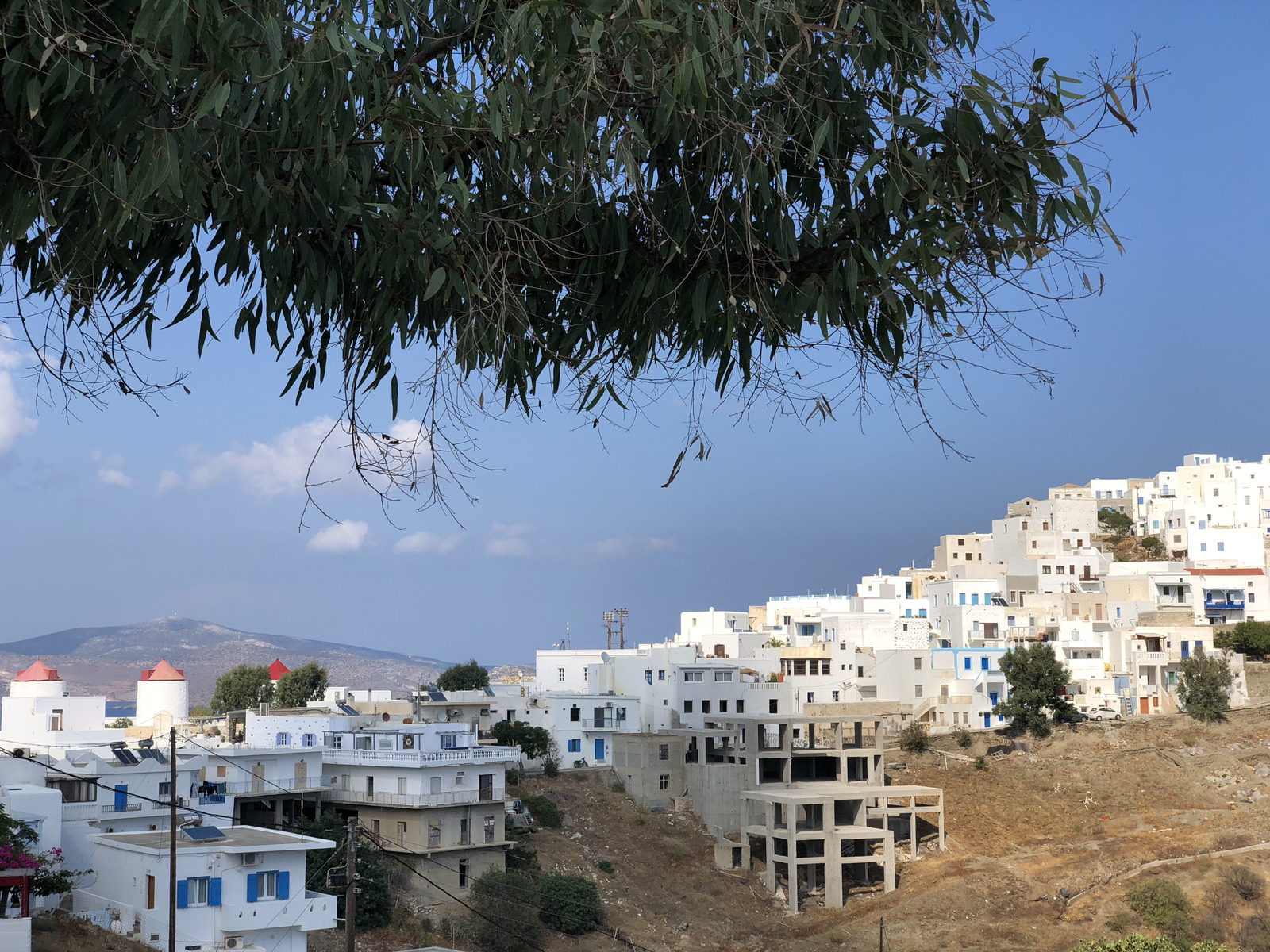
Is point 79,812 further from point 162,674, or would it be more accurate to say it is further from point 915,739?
point 915,739

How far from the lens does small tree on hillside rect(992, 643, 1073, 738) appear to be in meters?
59.2

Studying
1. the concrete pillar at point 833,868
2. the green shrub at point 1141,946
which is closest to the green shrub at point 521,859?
the concrete pillar at point 833,868

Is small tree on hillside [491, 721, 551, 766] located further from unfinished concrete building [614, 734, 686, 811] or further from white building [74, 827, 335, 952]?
white building [74, 827, 335, 952]

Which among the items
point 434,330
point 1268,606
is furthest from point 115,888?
point 1268,606

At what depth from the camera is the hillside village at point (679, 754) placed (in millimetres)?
32156

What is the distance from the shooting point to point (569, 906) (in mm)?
41688

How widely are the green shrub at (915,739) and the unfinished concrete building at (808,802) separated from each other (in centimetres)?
298

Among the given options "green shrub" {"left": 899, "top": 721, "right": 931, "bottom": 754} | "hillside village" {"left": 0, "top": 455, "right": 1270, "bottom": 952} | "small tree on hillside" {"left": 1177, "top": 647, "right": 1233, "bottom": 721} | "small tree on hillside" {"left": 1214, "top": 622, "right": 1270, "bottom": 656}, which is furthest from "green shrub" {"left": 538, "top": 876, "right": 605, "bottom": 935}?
"small tree on hillside" {"left": 1214, "top": 622, "right": 1270, "bottom": 656}

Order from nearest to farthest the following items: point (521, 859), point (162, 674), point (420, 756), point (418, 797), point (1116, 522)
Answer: point (418, 797), point (420, 756), point (521, 859), point (162, 674), point (1116, 522)

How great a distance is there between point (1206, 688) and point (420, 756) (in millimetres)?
40055

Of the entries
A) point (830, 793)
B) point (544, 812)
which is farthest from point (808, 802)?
point (544, 812)

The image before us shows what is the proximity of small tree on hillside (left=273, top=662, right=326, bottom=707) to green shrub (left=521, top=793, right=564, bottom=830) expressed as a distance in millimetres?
21231

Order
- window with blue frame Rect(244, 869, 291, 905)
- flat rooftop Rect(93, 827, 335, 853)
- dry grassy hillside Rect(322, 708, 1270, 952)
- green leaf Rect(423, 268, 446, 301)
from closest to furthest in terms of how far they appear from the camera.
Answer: green leaf Rect(423, 268, 446, 301) → flat rooftop Rect(93, 827, 335, 853) → window with blue frame Rect(244, 869, 291, 905) → dry grassy hillside Rect(322, 708, 1270, 952)

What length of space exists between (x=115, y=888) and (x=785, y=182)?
103 feet
